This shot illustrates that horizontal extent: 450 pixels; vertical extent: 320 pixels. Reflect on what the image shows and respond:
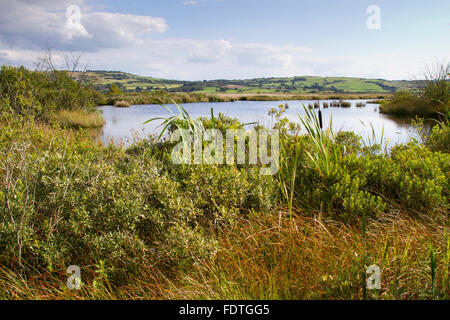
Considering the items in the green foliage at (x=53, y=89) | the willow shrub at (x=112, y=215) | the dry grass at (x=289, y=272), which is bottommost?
the dry grass at (x=289, y=272)

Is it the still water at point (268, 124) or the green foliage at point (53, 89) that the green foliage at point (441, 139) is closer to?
the still water at point (268, 124)

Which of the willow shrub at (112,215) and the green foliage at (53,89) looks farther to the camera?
the green foliage at (53,89)

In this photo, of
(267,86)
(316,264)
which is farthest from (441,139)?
(267,86)

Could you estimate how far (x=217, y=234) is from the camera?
10.3ft

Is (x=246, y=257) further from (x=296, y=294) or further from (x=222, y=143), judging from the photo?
(x=222, y=143)

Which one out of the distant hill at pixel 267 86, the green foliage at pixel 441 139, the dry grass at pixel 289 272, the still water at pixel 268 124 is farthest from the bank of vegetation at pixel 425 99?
the distant hill at pixel 267 86

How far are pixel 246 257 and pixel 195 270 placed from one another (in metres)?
0.48

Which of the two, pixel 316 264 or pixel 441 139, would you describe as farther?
pixel 441 139

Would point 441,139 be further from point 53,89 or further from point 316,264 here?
point 53,89

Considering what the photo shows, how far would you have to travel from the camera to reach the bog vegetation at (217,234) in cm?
224

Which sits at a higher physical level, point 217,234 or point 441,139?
point 441,139

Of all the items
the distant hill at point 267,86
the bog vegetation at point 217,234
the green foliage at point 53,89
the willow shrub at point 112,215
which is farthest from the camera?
the distant hill at point 267,86

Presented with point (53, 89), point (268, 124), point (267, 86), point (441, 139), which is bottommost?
point (441, 139)
